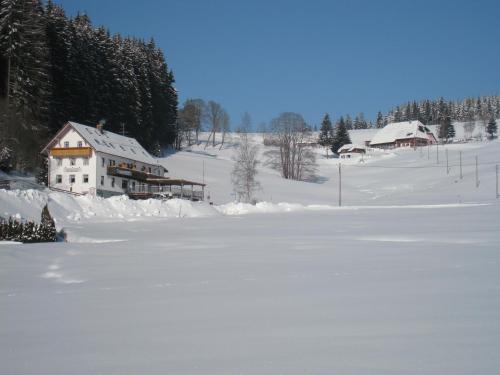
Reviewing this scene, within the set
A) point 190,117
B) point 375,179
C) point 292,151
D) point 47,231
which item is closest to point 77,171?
point 47,231

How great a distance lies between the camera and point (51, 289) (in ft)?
29.8

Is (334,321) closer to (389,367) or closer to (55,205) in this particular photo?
(389,367)

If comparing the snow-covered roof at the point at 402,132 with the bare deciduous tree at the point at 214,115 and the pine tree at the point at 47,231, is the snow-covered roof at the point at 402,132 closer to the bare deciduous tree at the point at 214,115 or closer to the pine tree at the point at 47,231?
the bare deciduous tree at the point at 214,115

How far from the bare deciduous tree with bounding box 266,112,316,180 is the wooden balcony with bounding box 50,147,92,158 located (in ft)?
155

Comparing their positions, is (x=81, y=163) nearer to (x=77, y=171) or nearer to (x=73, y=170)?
(x=77, y=171)

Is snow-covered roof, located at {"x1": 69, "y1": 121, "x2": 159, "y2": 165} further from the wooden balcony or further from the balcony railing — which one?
the balcony railing

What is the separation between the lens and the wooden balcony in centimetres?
5288

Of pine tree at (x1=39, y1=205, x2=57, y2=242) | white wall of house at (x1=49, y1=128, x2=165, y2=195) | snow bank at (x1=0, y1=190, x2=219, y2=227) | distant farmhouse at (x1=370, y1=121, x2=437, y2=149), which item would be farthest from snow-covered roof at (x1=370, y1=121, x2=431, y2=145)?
pine tree at (x1=39, y1=205, x2=57, y2=242)

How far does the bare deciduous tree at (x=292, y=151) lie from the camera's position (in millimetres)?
92562

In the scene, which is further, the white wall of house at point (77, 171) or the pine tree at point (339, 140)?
the pine tree at point (339, 140)

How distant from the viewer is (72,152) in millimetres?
53125

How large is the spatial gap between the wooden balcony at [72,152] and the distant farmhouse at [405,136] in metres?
111

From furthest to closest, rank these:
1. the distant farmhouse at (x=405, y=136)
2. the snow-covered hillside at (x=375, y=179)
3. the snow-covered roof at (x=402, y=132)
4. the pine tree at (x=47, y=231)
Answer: the snow-covered roof at (x=402, y=132)
the distant farmhouse at (x=405, y=136)
the snow-covered hillside at (x=375, y=179)
the pine tree at (x=47, y=231)

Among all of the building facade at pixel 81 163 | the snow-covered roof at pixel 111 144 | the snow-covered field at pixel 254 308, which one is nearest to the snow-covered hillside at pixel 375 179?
the snow-covered roof at pixel 111 144
